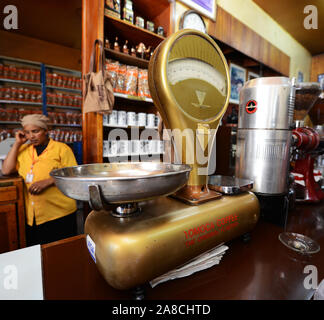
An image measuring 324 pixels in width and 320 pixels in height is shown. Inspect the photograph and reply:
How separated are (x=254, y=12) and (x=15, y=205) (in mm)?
3920

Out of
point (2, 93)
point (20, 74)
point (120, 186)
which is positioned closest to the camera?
point (120, 186)

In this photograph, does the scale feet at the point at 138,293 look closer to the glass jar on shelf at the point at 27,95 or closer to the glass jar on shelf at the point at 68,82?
the glass jar on shelf at the point at 27,95

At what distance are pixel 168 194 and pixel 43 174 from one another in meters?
1.56

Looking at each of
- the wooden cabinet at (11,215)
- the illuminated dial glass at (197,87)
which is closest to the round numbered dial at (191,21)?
the illuminated dial glass at (197,87)

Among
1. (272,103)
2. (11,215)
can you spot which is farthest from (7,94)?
(272,103)

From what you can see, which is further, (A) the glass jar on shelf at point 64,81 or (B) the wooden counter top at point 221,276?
(A) the glass jar on shelf at point 64,81

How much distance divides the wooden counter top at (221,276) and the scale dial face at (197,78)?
0.43 meters

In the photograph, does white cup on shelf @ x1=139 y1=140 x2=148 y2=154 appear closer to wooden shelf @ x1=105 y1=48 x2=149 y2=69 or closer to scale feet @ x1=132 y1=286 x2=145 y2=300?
wooden shelf @ x1=105 y1=48 x2=149 y2=69

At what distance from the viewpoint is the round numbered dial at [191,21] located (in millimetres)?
2139

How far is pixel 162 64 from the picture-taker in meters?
0.54

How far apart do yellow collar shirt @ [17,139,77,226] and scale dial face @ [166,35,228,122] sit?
145 centimetres

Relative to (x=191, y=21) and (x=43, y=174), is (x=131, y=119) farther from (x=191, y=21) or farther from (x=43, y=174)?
(x=191, y=21)

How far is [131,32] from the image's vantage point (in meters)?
1.99

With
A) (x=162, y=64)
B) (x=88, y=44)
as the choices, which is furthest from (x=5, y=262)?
(x=88, y=44)
